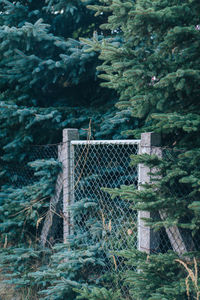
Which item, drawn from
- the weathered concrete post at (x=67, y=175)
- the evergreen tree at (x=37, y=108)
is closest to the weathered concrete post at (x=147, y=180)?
the evergreen tree at (x=37, y=108)

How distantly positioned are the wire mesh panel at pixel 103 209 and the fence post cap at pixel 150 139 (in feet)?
0.44

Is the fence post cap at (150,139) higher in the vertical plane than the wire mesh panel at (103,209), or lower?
higher

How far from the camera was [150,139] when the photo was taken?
9.37 ft

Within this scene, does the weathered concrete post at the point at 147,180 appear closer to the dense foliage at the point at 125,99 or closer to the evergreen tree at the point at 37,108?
the dense foliage at the point at 125,99

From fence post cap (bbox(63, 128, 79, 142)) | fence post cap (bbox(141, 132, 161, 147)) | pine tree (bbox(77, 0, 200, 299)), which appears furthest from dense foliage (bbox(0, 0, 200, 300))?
fence post cap (bbox(63, 128, 79, 142))

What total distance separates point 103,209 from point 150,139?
3.65 ft

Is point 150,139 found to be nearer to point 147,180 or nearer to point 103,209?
point 147,180

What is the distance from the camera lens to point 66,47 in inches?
180

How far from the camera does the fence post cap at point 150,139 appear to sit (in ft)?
9.39

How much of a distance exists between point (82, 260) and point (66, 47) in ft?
10.3

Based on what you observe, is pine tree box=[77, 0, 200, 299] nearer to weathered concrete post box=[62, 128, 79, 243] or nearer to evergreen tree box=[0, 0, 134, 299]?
evergreen tree box=[0, 0, 134, 299]

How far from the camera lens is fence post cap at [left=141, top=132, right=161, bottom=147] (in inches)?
113

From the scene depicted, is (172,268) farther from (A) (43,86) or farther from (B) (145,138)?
(A) (43,86)

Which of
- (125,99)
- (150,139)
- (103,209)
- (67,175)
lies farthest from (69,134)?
(150,139)
